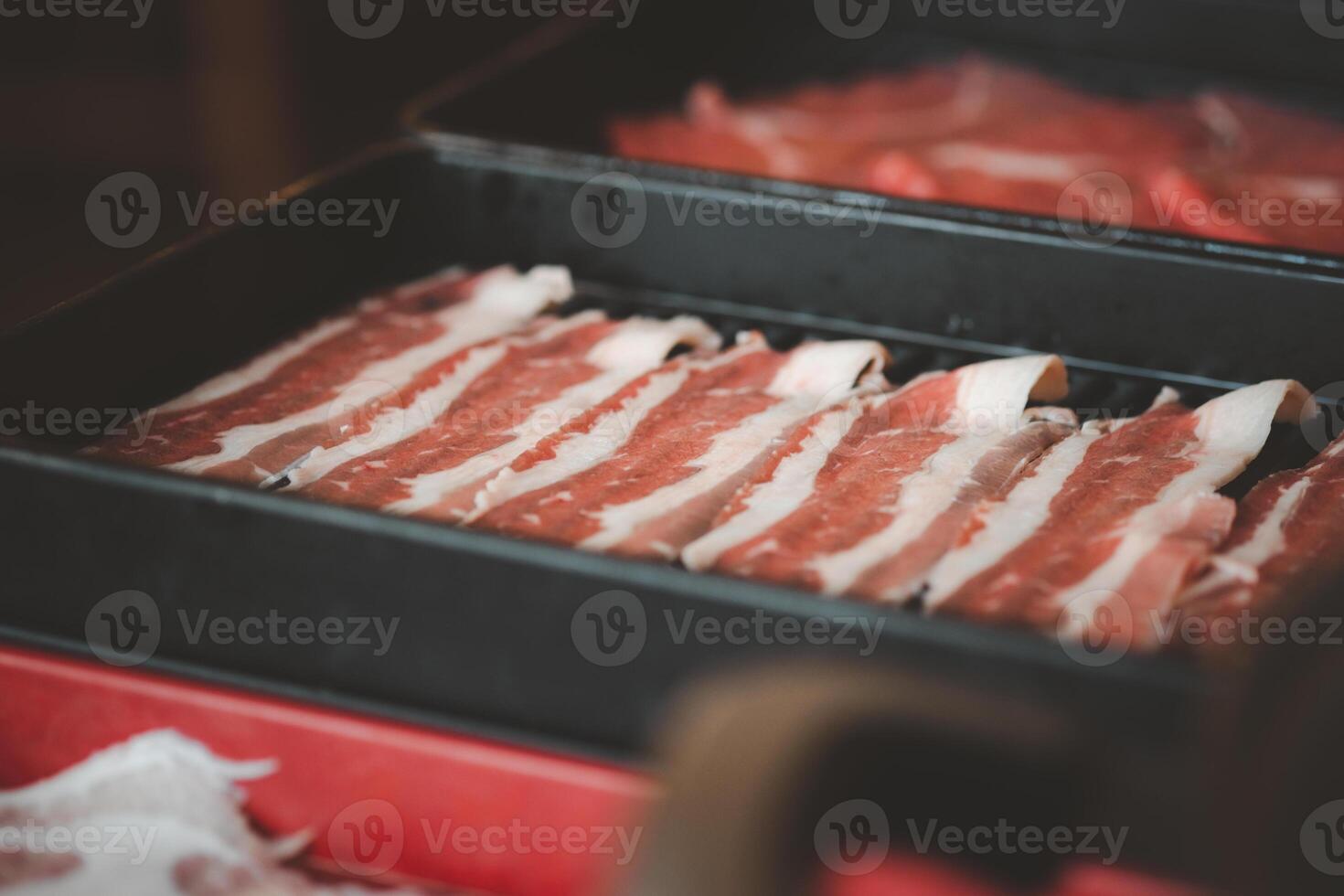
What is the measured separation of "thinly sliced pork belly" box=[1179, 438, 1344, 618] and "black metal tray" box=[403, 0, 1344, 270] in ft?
6.09

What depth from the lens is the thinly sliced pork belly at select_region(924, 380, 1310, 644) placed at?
157 centimetres

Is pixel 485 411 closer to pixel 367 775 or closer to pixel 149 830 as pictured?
pixel 367 775

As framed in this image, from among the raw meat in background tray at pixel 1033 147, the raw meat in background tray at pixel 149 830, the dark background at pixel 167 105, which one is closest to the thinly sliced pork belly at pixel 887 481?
the raw meat in background tray at pixel 149 830

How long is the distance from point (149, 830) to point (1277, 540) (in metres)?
1.36

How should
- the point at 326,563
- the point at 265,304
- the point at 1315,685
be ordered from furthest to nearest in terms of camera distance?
the point at 265,304 → the point at 326,563 → the point at 1315,685

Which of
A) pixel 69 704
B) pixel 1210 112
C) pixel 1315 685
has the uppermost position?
pixel 1210 112

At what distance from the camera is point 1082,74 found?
153 inches

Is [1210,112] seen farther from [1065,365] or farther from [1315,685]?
[1315,685]

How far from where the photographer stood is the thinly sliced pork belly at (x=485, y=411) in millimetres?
1872

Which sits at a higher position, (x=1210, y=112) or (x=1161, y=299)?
(x=1210, y=112)

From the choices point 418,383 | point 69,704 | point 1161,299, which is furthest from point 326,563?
point 1161,299

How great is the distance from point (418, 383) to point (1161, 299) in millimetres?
1193

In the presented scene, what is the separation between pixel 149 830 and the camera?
1498 mm

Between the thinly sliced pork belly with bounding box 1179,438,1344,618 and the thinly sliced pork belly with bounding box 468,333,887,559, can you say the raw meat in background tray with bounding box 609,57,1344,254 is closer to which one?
the thinly sliced pork belly with bounding box 468,333,887,559
